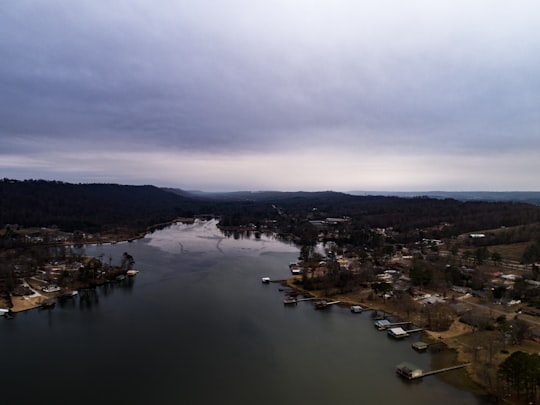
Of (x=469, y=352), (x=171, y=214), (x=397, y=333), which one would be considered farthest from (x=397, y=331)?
(x=171, y=214)

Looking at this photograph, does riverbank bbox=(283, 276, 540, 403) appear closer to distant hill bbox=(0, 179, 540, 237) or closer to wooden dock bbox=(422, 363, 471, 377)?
wooden dock bbox=(422, 363, 471, 377)

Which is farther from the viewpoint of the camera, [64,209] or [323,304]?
[64,209]

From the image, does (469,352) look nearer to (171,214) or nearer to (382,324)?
(382,324)

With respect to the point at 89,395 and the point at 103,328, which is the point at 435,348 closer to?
the point at 89,395

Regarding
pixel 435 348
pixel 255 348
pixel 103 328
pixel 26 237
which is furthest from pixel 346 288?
pixel 26 237

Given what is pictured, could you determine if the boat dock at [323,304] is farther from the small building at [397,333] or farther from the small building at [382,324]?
the small building at [397,333]

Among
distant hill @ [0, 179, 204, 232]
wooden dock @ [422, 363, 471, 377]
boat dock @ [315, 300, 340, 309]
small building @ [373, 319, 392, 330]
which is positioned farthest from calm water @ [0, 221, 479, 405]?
distant hill @ [0, 179, 204, 232]
